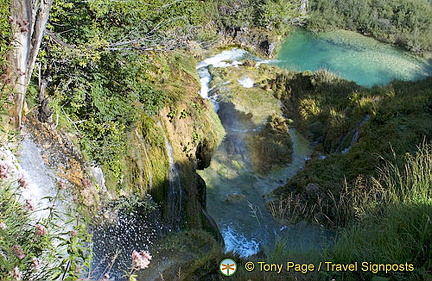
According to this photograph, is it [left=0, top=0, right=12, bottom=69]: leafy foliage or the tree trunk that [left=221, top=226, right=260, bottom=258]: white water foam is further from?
[left=0, top=0, right=12, bottom=69]: leafy foliage

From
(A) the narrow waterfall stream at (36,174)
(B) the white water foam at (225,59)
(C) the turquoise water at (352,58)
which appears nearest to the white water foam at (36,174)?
(A) the narrow waterfall stream at (36,174)

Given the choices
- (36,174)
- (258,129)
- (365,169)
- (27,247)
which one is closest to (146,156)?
(36,174)

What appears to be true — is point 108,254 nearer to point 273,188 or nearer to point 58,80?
point 58,80

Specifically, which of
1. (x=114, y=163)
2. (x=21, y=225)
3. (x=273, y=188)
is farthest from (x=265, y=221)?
(x=21, y=225)

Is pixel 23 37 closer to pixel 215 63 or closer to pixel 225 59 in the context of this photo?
pixel 215 63

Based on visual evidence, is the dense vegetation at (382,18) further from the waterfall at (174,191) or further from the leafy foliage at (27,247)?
the leafy foliage at (27,247)
